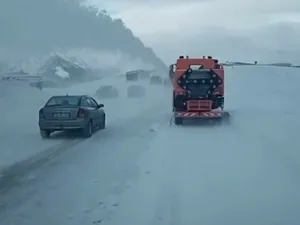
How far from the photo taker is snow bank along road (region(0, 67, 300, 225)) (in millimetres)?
9047

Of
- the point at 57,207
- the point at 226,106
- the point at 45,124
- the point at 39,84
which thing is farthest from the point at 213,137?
the point at 39,84

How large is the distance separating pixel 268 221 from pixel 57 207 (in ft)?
10.3

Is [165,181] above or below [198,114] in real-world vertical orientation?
above

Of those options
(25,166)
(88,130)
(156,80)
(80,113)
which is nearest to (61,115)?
(80,113)

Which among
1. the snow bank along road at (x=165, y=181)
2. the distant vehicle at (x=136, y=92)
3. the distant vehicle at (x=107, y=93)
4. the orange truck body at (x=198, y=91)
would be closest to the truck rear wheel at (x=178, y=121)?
the orange truck body at (x=198, y=91)

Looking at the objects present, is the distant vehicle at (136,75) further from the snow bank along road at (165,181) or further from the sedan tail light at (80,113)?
the sedan tail light at (80,113)

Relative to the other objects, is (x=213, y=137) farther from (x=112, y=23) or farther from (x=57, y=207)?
(x=112, y=23)

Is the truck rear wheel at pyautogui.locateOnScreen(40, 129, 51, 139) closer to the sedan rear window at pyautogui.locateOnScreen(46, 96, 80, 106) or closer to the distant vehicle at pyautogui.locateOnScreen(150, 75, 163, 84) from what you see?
the sedan rear window at pyautogui.locateOnScreen(46, 96, 80, 106)

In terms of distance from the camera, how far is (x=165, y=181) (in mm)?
11750

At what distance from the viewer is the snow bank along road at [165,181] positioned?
9047 mm

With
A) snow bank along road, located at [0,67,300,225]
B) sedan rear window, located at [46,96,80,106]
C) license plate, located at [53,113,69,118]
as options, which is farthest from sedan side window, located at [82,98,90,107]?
snow bank along road, located at [0,67,300,225]

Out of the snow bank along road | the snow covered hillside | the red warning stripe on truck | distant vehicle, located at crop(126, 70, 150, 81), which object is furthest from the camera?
the snow covered hillside

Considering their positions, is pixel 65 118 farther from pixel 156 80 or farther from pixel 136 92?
pixel 156 80

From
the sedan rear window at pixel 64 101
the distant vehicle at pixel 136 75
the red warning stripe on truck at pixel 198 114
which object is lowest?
the distant vehicle at pixel 136 75
